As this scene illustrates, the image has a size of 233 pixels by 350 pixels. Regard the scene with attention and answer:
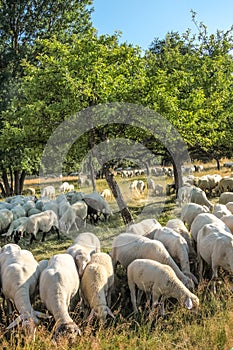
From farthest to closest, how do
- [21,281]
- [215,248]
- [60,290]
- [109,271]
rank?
[215,248] < [109,271] < [21,281] < [60,290]

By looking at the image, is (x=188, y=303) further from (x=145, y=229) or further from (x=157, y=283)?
(x=145, y=229)

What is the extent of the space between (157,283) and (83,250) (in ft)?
6.80

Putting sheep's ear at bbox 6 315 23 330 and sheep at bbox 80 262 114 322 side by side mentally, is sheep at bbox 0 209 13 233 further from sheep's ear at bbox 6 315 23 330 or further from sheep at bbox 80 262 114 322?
sheep's ear at bbox 6 315 23 330

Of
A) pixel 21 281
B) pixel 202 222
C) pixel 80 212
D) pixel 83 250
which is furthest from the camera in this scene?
pixel 80 212

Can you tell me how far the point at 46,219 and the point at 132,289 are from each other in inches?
256

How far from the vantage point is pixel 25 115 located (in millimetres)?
13945

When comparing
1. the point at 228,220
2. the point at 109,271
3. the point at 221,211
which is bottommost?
the point at 109,271

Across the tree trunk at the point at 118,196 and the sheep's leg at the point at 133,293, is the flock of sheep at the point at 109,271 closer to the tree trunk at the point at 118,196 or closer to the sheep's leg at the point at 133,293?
the sheep's leg at the point at 133,293

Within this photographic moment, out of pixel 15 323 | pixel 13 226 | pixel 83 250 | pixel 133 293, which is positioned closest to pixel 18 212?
pixel 13 226

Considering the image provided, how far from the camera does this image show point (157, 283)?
776 cm

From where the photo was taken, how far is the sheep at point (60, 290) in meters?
6.60

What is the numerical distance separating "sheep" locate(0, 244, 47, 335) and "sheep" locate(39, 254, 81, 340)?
0.27m

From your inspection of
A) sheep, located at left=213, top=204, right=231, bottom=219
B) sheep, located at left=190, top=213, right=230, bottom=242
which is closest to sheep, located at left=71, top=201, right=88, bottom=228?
sheep, located at left=213, top=204, right=231, bottom=219

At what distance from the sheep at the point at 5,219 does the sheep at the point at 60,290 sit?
7031 mm
